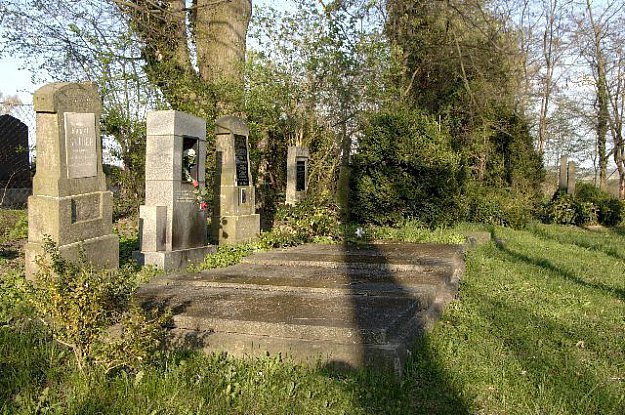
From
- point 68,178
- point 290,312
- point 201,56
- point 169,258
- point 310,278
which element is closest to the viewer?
point 290,312

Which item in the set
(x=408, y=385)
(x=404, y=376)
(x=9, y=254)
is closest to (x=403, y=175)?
(x=9, y=254)

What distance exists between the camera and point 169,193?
7742mm

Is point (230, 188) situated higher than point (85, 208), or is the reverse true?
point (230, 188)

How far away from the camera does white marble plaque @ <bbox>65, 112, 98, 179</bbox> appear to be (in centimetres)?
637

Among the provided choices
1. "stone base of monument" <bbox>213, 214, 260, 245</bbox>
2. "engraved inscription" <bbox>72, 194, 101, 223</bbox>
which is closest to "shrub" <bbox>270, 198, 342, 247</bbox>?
"stone base of monument" <bbox>213, 214, 260, 245</bbox>

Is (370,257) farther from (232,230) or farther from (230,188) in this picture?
(230,188)

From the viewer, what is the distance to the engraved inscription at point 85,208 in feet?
21.1

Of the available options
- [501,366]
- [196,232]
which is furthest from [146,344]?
[196,232]

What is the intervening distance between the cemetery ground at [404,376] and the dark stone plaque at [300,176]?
7.68 meters

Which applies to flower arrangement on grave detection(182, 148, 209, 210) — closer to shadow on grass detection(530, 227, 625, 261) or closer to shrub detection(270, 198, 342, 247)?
shrub detection(270, 198, 342, 247)

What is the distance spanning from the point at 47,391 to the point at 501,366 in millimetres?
3310

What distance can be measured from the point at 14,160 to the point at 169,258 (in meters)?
10.4

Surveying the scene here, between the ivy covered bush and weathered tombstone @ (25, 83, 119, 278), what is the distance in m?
7.36

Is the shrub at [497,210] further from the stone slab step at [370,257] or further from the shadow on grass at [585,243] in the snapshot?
the stone slab step at [370,257]
